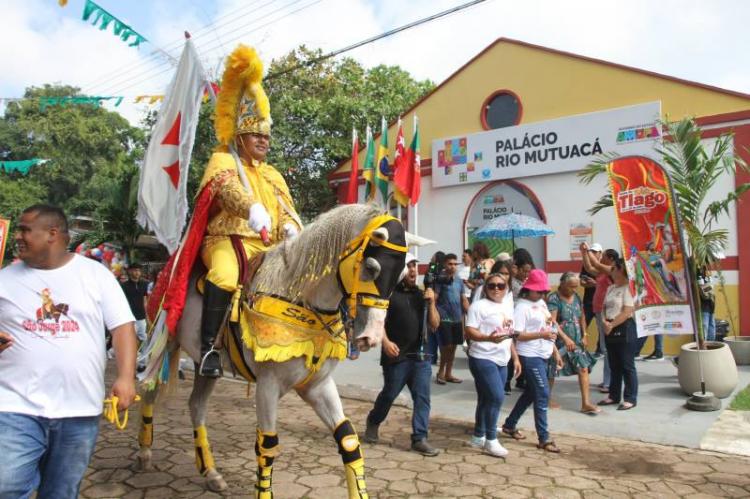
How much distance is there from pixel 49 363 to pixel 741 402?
6963mm

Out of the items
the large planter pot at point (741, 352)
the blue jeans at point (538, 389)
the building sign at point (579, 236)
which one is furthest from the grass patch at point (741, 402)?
the building sign at point (579, 236)

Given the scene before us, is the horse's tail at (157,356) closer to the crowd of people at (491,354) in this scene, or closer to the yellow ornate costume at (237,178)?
the yellow ornate costume at (237,178)

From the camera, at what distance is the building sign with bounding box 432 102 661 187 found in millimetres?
10273

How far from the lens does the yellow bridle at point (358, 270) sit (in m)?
2.95

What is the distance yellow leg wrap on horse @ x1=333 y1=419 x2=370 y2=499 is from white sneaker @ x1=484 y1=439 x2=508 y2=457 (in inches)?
76.9

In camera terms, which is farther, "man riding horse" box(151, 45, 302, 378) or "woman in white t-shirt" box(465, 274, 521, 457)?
"woman in white t-shirt" box(465, 274, 521, 457)

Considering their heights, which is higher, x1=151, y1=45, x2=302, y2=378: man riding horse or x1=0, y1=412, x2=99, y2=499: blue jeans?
x1=151, y1=45, x2=302, y2=378: man riding horse

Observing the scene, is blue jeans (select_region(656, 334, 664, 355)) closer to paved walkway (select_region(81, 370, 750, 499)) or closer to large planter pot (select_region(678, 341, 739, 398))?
large planter pot (select_region(678, 341, 739, 398))

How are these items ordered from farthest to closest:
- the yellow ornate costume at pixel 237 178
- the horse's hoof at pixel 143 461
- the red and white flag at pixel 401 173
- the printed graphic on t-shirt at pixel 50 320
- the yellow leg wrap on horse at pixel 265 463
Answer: the red and white flag at pixel 401 173, the horse's hoof at pixel 143 461, the yellow ornate costume at pixel 237 178, the yellow leg wrap on horse at pixel 265 463, the printed graphic on t-shirt at pixel 50 320

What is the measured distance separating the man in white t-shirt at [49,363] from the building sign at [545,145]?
968cm

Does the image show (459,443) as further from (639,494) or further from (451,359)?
(451,359)

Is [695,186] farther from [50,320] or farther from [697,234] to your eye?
[50,320]

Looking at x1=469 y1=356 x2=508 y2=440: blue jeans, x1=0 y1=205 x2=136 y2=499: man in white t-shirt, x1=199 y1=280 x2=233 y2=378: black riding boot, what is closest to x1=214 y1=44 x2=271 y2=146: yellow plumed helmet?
x1=199 y1=280 x2=233 y2=378: black riding boot

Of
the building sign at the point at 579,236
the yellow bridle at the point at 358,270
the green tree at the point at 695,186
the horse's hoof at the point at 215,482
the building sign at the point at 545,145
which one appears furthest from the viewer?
the building sign at the point at 579,236
